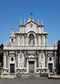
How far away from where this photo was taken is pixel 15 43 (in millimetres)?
64562

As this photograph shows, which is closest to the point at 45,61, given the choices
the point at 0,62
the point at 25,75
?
the point at 25,75

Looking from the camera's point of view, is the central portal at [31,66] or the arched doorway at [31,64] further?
the central portal at [31,66]

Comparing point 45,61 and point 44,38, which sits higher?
point 44,38

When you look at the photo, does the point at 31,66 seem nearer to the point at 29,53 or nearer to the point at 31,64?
the point at 31,64

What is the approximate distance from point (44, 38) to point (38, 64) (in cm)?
574

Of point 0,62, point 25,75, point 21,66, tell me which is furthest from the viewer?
point 0,62

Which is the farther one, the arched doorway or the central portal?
the central portal

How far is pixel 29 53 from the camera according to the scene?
2522 inches

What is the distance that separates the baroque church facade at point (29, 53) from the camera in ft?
208

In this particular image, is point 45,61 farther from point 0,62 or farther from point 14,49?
point 0,62

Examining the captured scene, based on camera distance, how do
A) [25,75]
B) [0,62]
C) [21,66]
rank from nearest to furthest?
[25,75]
[21,66]
[0,62]

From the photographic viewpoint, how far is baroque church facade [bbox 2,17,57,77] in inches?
2501

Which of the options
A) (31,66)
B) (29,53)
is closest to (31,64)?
(31,66)

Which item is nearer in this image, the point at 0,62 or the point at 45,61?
the point at 45,61
